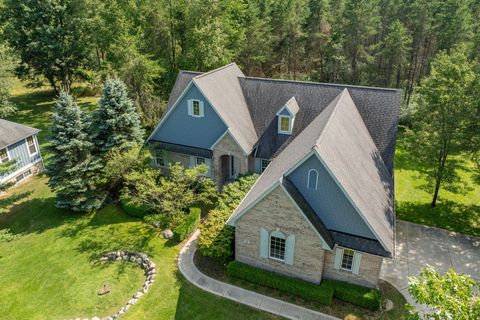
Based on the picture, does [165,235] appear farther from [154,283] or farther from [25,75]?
[25,75]

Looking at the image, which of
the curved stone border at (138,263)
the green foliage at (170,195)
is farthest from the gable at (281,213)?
the curved stone border at (138,263)

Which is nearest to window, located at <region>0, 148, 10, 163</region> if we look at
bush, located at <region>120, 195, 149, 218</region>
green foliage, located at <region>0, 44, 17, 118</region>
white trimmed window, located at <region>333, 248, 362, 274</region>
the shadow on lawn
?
green foliage, located at <region>0, 44, 17, 118</region>

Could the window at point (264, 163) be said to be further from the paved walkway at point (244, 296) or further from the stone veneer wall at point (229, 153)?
the paved walkway at point (244, 296)

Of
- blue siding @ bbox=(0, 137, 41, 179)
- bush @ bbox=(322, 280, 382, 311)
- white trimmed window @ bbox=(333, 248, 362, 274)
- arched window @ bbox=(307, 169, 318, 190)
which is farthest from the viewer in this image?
blue siding @ bbox=(0, 137, 41, 179)

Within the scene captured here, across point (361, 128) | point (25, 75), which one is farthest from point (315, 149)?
point (25, 75)

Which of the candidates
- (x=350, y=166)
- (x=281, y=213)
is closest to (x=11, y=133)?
(x=281, y=213)

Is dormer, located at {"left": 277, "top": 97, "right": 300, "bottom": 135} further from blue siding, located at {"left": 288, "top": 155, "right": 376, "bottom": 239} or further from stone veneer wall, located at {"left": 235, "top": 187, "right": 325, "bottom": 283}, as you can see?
stone veneer wall, located at {"left": 235, "top": 187, "right": 325, "bottom": 283}
